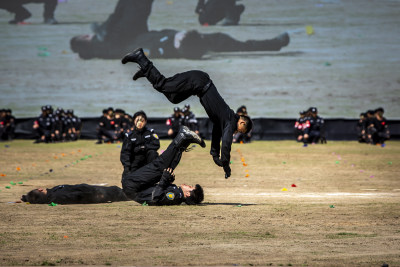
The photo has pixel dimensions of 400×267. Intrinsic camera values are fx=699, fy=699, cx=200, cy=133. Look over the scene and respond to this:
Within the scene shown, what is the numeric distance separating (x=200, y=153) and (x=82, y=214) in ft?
53.1

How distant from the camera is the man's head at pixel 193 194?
10539 millimetres

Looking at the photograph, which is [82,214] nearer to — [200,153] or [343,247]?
[343,247]

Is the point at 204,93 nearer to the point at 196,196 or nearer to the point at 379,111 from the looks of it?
the point at 196,196

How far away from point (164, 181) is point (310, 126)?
22.3 meters

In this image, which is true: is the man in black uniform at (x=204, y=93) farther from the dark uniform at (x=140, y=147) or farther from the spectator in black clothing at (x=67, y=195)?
the spectator in black clothing at (x=67, y=195)

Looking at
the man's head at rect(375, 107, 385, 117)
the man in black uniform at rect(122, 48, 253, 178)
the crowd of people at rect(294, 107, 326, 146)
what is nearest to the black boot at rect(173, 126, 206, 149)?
the man in black uniform at rect(122, 48, 253, 178)

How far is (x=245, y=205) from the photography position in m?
10.7

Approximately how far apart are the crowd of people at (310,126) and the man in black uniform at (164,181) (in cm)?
2157

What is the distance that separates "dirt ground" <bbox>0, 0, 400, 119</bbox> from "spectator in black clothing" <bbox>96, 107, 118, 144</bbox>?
6.17 feet

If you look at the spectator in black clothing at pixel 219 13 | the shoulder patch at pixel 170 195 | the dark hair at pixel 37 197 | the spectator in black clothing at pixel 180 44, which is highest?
the spectator in black clothing at pixel 219 13

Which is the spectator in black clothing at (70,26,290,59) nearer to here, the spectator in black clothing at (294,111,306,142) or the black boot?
the spectator in black clothing at (294,111,306,142)

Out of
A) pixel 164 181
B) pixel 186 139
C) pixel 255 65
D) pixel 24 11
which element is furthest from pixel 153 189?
pixel 24 11

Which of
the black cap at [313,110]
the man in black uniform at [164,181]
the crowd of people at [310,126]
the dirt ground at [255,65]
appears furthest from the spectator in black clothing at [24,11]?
the man in black uniform at [164,181]

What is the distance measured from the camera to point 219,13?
116ft
